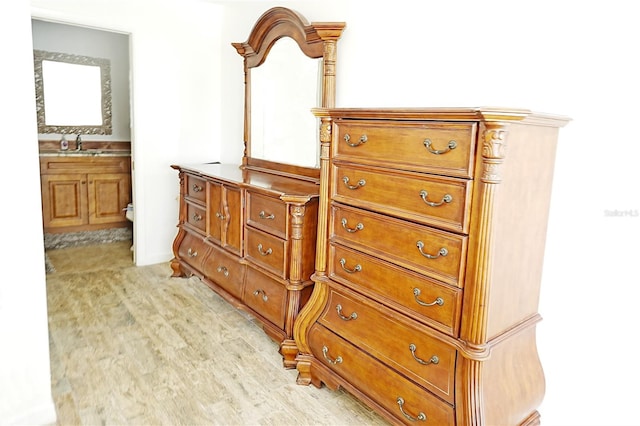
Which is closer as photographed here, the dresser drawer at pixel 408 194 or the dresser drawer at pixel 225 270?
the dresser drawer at pixel 408 194

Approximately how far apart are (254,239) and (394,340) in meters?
1.22

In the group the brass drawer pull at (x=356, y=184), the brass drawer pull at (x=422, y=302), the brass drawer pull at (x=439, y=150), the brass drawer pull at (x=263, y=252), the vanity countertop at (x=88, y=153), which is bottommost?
the brass drawer pull at (x=263, y=252)

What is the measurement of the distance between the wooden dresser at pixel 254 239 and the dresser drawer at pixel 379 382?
34 cm

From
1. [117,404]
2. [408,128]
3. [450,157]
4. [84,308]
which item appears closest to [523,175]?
[450,157]

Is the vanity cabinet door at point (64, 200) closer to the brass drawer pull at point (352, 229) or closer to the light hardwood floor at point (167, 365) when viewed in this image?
the light hardwood floor at point (167, 365)

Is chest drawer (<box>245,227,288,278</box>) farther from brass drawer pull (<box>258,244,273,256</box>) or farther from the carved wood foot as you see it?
the carved wood foot

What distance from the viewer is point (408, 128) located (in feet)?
5.31

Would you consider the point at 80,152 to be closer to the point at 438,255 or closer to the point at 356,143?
the point at 356,143

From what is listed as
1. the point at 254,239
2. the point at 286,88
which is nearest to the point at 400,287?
the point at 254,239

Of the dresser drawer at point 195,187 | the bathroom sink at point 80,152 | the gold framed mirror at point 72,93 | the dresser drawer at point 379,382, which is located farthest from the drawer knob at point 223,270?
the gold framed mirror at point 72,93

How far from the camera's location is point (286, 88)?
3100 mm

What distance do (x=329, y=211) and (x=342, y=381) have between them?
0.79m

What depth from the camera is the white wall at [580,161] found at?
1591 mm

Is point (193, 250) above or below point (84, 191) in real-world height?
below
